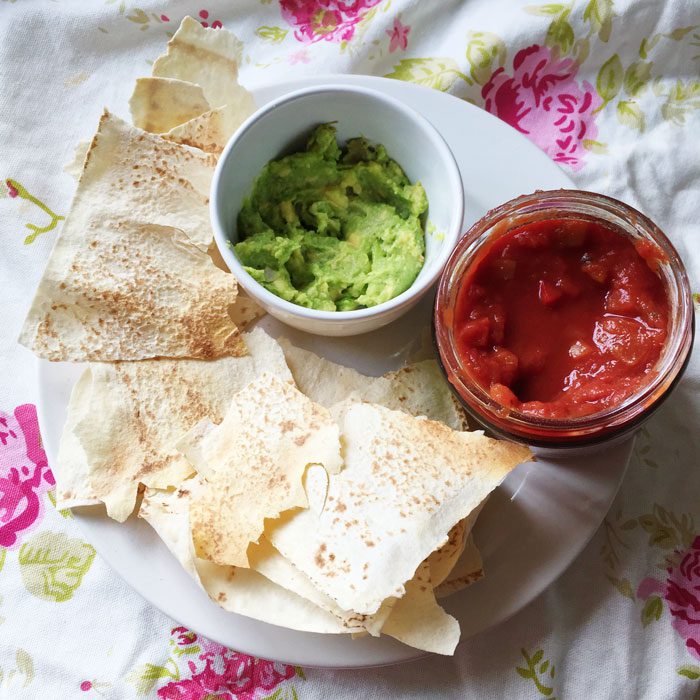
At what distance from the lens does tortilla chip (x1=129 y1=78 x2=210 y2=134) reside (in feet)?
5.70

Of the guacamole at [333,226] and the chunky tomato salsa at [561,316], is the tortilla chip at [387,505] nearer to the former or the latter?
the chunky tomato salsa at [561,316]

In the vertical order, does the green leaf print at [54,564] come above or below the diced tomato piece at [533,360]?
below

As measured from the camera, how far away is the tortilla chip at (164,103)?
1738mm

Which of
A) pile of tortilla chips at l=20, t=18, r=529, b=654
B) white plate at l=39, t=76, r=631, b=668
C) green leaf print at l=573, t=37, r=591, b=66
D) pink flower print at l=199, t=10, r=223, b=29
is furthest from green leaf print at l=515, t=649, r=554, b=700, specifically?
pink flower print at l=199, t=10, r=223, b=29

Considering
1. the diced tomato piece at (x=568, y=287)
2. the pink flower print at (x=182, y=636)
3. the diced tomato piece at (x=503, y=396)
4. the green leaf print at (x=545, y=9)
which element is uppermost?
the green leaf print at (x=545, y=9)

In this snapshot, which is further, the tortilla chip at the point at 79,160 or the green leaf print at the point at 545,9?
the green leaf print at the point at 545,9

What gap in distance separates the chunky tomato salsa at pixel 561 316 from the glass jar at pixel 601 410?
0.02 metres

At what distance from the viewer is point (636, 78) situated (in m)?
2.09

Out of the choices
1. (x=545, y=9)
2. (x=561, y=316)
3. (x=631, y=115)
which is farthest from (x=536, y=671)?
(x=545, y=9)

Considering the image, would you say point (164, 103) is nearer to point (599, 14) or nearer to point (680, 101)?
point (599, 14)

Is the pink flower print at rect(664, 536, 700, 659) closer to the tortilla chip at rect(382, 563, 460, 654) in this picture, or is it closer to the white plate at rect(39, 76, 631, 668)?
the white plate at rect(39, 76, 631, 668)

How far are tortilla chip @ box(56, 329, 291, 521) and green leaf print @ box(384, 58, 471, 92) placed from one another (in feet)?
2.59

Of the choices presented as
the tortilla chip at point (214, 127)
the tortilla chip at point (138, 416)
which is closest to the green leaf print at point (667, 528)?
the tortilla chip at point (138, 416)

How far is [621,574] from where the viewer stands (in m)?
1.87
